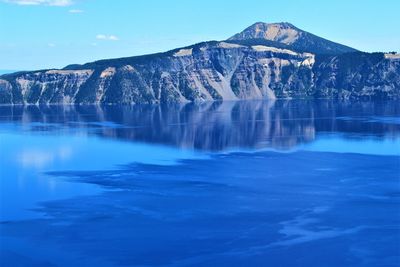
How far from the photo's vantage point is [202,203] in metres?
82.4

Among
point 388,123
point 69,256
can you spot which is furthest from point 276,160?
point 388,123

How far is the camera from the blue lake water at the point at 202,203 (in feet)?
201

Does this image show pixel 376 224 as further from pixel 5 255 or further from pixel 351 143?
pixel 351 143

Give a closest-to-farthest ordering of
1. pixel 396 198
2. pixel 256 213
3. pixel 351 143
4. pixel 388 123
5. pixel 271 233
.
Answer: pixel 271 233, pixel 256 213, pixel 396 198, pixel 351 143, pixel 388 123

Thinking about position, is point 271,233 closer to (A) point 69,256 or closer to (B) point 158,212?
(B) point 158,212

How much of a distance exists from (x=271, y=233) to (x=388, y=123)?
140 meters

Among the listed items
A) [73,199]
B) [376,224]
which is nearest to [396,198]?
[376,224]

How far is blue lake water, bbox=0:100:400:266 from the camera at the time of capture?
61163 mm

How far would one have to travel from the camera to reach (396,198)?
8344 centimetres

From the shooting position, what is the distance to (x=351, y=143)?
145 metres

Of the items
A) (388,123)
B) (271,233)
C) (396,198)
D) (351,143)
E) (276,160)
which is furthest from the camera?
(388,123)

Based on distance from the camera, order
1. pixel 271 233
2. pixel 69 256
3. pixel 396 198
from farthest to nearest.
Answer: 1. pixel 396 198
2. pixel 271 233
3. pixel 69 256

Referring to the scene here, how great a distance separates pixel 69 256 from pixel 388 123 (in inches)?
6148

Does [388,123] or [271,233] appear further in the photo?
[388,123]
